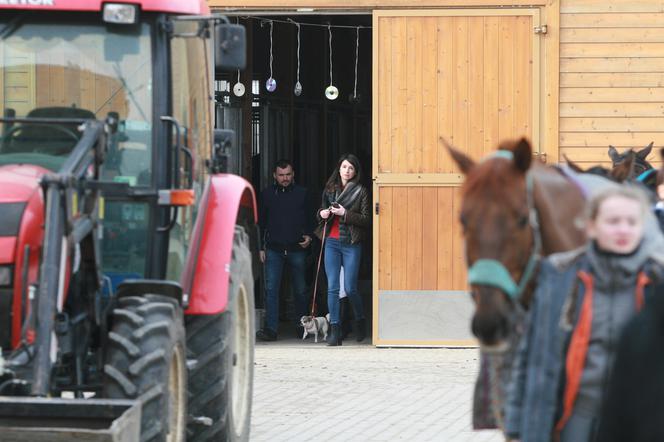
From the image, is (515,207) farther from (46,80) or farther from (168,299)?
(46,80)

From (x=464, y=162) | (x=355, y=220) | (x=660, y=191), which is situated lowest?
(x=355, y=220)

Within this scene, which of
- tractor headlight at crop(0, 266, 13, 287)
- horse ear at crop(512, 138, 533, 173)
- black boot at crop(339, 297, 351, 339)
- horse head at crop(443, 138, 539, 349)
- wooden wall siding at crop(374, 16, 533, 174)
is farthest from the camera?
black boot at crop(339, 297, 351, 339)

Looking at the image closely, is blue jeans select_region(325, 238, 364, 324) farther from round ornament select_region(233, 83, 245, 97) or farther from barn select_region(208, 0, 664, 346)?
round ornament select_region(233, 83, 245, 97)

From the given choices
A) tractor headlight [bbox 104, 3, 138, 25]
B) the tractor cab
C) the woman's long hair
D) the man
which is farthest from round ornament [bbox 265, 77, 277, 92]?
tractor headlight [bbox 104, 3, 138, 25]

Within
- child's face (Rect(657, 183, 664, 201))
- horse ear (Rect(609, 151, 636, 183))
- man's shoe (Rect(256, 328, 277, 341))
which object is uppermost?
horse ear (Rect(609, 151, 636, 183))

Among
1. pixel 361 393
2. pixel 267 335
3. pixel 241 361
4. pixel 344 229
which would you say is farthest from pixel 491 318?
pixel 267 335

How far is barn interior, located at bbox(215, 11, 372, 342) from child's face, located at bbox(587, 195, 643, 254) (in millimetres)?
12464

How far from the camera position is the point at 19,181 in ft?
26.4

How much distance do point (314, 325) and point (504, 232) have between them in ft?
39.4

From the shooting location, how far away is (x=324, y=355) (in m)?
16.7

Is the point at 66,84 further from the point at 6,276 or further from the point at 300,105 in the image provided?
the point at 300,105

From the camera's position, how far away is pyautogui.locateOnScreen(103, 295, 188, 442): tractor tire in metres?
7.59

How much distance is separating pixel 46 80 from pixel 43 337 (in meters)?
1.97

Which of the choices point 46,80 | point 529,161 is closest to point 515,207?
point 529,161
